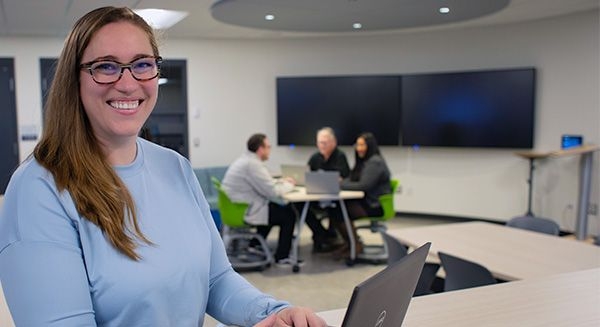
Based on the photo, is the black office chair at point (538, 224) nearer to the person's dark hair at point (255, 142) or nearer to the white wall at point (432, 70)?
the person's dark hair at point (255, 142)

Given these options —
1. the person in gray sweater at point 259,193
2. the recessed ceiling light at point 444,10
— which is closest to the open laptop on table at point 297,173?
the person in gray sweater at point 259,193

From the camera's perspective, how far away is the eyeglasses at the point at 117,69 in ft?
3.71

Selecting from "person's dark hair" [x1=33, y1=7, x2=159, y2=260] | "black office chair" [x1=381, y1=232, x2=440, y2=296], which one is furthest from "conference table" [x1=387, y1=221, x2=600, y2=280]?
"person's dark hair" [x1=33, y1=7, x2=159, y2=260]

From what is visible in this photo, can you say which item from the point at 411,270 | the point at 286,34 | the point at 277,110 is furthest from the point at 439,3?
the point at 411,270

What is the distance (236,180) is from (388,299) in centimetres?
440

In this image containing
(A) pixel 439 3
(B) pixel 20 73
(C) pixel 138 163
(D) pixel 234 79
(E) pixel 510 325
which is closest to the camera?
(C) pixel 138 163

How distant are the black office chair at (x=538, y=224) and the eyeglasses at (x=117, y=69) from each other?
3364 millimetres

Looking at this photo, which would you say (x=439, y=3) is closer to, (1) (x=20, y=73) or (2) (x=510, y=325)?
(2) (x=510, y=325)

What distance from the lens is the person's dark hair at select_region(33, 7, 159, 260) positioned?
1.08m

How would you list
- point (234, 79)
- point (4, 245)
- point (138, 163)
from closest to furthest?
1. point (4, 245)
2. point (138, 163)
3. point (234, 79)

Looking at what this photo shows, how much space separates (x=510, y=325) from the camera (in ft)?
5.09

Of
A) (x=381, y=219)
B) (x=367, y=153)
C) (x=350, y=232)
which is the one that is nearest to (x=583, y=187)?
(x=381, y=219)

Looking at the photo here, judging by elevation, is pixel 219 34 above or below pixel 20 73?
above

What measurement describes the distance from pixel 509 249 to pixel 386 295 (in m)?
2.45
